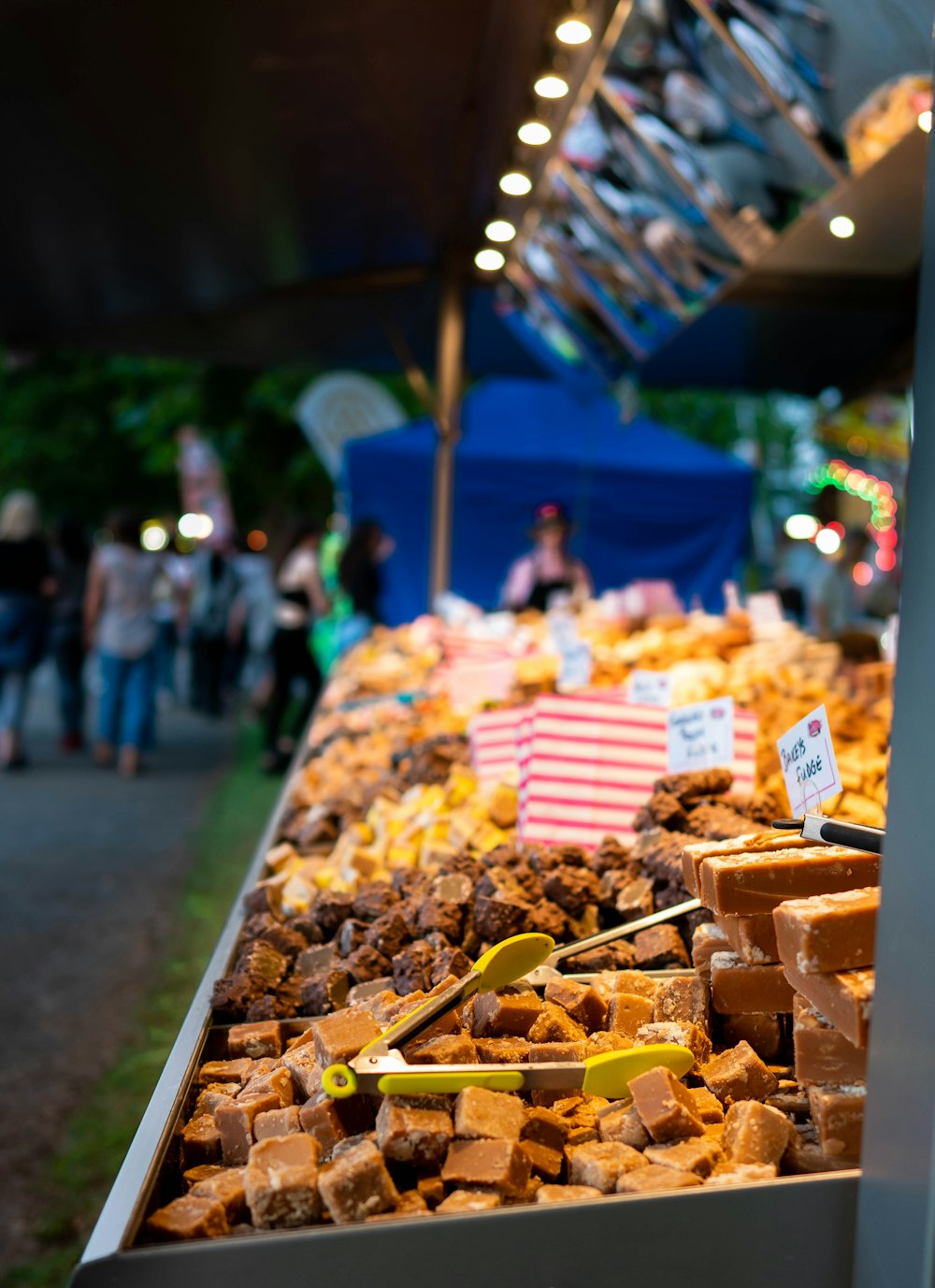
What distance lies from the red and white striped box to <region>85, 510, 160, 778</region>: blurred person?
6220 millimetres

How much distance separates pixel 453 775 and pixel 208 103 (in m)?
2.83

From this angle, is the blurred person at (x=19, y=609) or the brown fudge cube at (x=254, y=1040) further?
the blurred person at (x=19, y=609)

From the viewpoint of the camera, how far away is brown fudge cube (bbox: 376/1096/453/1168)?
1454mm

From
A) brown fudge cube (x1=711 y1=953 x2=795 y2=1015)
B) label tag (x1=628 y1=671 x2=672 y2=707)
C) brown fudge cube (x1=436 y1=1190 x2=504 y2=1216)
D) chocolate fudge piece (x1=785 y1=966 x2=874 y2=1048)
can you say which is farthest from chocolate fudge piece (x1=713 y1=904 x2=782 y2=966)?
label tag (x1=628 y1=671 x2=672 y2=707)

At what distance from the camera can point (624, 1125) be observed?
153cm

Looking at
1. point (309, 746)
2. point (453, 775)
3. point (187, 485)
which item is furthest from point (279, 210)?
point (187, 485)

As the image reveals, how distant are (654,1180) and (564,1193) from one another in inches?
4.5

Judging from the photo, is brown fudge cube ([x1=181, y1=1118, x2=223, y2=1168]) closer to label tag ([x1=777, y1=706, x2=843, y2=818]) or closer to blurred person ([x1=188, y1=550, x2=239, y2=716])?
label tag ([x1=777, y1=706, x2=843, y2=818])

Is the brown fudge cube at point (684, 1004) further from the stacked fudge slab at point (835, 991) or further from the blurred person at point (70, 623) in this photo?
the blurred person at point (70, 623)

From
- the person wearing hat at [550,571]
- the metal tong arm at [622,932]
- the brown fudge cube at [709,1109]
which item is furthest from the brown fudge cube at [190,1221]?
the person wearing hat at [550,571]

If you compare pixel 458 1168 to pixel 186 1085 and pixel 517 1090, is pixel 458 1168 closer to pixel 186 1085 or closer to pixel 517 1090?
pixel 517 1090

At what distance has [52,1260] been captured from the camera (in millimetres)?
2756

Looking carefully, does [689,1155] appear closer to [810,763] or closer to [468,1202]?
[468,1202]

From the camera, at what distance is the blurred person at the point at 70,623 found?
371 inches
